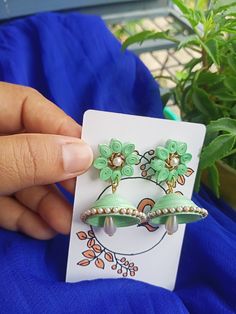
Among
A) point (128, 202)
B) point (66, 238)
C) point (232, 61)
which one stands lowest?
point (66, 238)

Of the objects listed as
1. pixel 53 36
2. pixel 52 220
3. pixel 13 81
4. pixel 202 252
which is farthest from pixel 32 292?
pixel 53 36

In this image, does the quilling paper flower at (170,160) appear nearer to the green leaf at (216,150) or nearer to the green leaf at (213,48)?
the green leaf at (216,150)

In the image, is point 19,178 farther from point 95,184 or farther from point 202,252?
point 202,252

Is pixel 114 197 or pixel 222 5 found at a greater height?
pixel 222 5

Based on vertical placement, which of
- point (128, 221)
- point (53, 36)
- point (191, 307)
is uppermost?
point (53, 36)

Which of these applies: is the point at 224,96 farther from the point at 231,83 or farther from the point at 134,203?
the point at 134,203

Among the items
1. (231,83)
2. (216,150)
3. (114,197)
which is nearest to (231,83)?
(231,83)

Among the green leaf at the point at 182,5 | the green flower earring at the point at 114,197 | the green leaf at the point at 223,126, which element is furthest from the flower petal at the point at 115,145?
the green leaf at the point at 182,5
